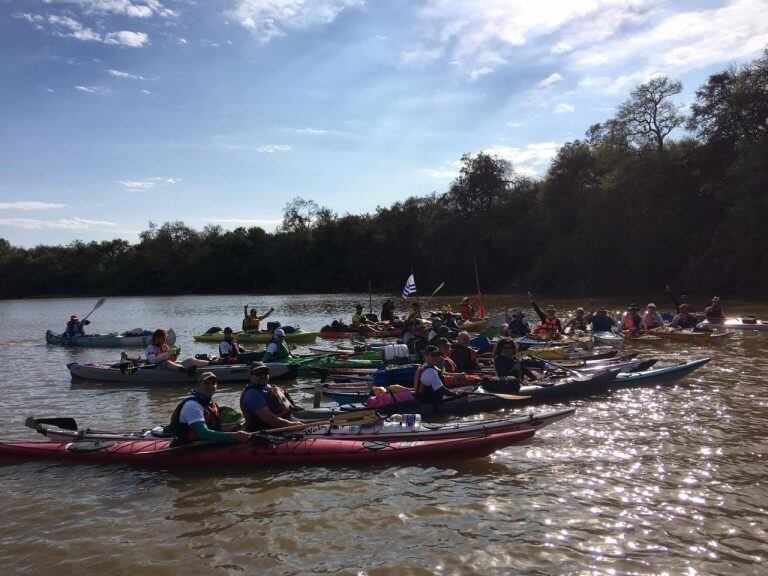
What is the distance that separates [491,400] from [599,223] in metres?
34.0

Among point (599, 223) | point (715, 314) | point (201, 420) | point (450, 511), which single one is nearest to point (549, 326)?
point (715, 314)

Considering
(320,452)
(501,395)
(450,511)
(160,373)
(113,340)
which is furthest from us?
(113,340)

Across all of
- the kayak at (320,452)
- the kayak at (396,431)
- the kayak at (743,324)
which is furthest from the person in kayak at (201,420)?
the kayak at (743,324)

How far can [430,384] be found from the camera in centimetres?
926

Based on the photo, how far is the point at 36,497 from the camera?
6.97 metres

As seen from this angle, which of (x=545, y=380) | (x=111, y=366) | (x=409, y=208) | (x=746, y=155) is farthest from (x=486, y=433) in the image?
(x=409, y=208)

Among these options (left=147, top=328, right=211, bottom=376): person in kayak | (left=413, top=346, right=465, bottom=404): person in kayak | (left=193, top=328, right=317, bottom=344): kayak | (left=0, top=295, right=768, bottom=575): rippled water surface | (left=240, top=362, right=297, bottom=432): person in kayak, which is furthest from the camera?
(left=193, top=328, right=317, bottom=344): kayak

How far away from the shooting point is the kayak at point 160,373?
1341cm

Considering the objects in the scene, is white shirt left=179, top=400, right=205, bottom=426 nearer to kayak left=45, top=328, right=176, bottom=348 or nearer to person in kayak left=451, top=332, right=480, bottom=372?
person in kayak left=451, top=332, right=480, bottom=372

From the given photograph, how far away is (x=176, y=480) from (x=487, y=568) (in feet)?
14.0

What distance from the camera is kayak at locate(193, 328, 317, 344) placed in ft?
67.8

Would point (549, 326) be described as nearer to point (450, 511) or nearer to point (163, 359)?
point (163, 359)

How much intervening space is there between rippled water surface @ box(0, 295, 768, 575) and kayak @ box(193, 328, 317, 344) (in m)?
12.8

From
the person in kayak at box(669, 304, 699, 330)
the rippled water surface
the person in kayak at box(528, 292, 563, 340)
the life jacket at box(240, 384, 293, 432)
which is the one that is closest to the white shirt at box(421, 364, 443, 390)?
the rippled water surface
